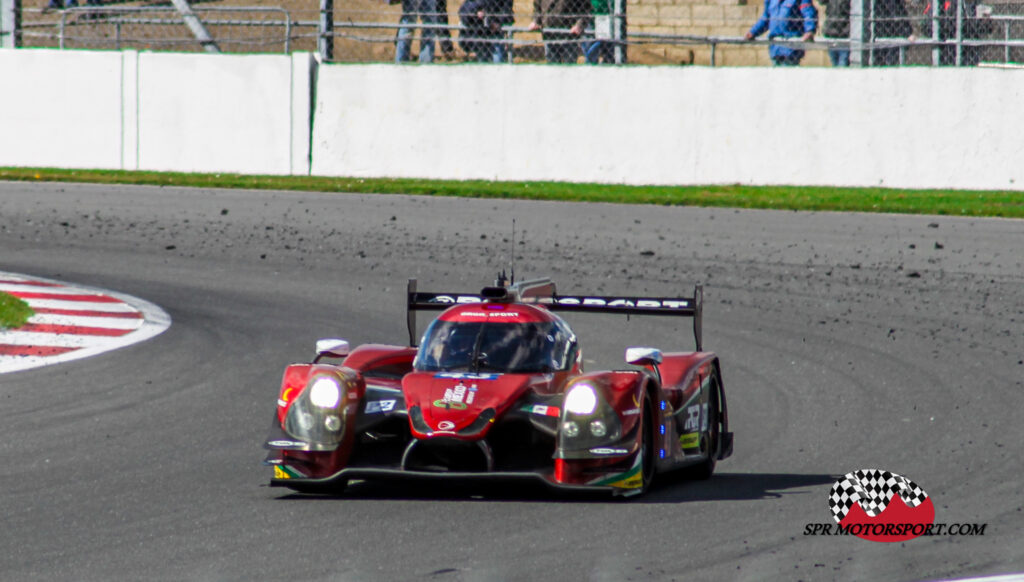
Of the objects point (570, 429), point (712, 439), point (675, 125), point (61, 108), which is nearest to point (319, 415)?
point (570, 429)

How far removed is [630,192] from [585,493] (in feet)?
38.3

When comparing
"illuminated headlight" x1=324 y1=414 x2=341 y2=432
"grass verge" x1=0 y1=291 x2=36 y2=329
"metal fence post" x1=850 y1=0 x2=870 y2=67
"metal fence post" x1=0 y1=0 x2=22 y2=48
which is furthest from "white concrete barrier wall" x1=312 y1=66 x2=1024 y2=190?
"illuminated headlight" x1=324 y1=414 x2=341 y2=432

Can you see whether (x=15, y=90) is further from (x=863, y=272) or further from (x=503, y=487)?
(x=503, y=487)

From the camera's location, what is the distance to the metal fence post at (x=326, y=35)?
20.3 metres

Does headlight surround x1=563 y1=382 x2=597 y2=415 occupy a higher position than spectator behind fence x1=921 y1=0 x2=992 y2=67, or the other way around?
spectator behind fence x1=921 y1=0 x2=992 y2=67

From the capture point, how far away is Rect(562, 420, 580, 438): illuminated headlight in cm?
664

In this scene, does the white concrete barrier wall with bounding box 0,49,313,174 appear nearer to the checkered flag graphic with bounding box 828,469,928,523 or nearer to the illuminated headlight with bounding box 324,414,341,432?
the illuminated headlight with bounding box 324,414,341,432

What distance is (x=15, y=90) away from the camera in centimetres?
2052

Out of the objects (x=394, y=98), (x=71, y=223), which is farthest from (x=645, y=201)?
(x=71, y=223)

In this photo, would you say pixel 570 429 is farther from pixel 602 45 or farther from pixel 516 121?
pixel 602 45

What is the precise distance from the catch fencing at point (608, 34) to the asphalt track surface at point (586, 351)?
2.99 m

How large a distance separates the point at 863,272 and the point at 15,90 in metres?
12.1

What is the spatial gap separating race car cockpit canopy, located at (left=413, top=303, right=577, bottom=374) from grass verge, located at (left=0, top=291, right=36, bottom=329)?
16.3 feet

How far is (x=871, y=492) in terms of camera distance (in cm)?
656
